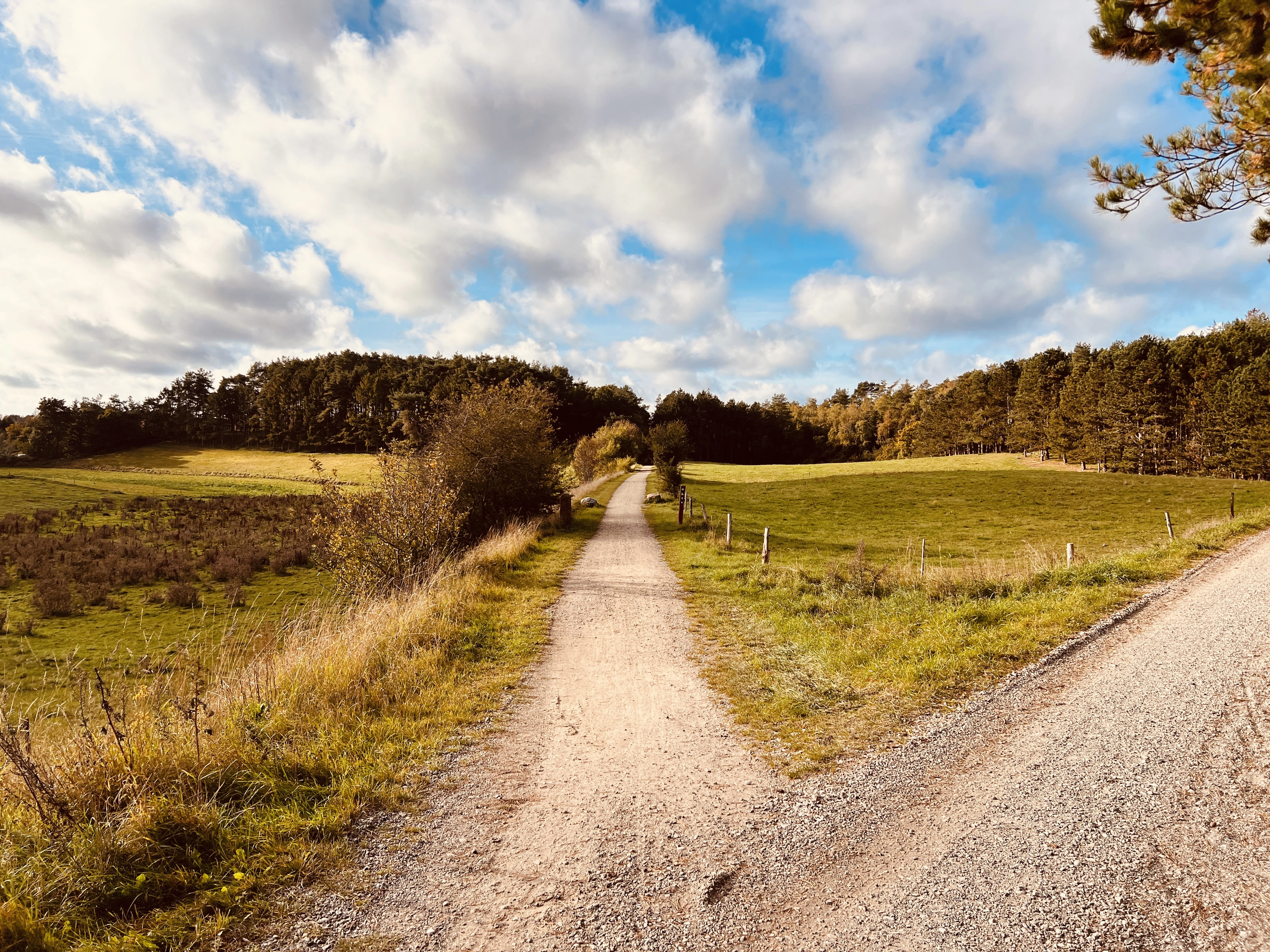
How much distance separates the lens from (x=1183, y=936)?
3.00m

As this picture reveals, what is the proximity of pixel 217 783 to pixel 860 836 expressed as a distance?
16.6 feet

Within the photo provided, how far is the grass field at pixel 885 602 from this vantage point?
6410 mm

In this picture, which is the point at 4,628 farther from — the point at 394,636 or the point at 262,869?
the point at 262,869

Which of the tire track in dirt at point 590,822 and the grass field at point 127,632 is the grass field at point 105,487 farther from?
the tire track in dirt at point 590,822

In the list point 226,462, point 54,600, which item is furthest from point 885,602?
point 226,462

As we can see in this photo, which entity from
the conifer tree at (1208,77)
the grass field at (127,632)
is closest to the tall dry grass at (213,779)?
the grass field at (127,632)

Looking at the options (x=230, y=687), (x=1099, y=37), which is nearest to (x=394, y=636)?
(x=230, y=687)

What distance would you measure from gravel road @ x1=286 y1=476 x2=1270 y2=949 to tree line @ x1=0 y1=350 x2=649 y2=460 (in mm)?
74511

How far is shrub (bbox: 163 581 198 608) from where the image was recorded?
60.4 ft

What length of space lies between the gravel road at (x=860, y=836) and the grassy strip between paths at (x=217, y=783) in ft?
1.66

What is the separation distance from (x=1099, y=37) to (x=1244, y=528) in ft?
69.9

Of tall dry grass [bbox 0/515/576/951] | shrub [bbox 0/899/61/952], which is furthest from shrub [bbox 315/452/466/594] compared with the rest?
shrub [bbox 0/899/61/952]

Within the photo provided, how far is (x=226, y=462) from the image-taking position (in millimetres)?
79688

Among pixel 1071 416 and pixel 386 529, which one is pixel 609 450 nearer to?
pixel 386 529
